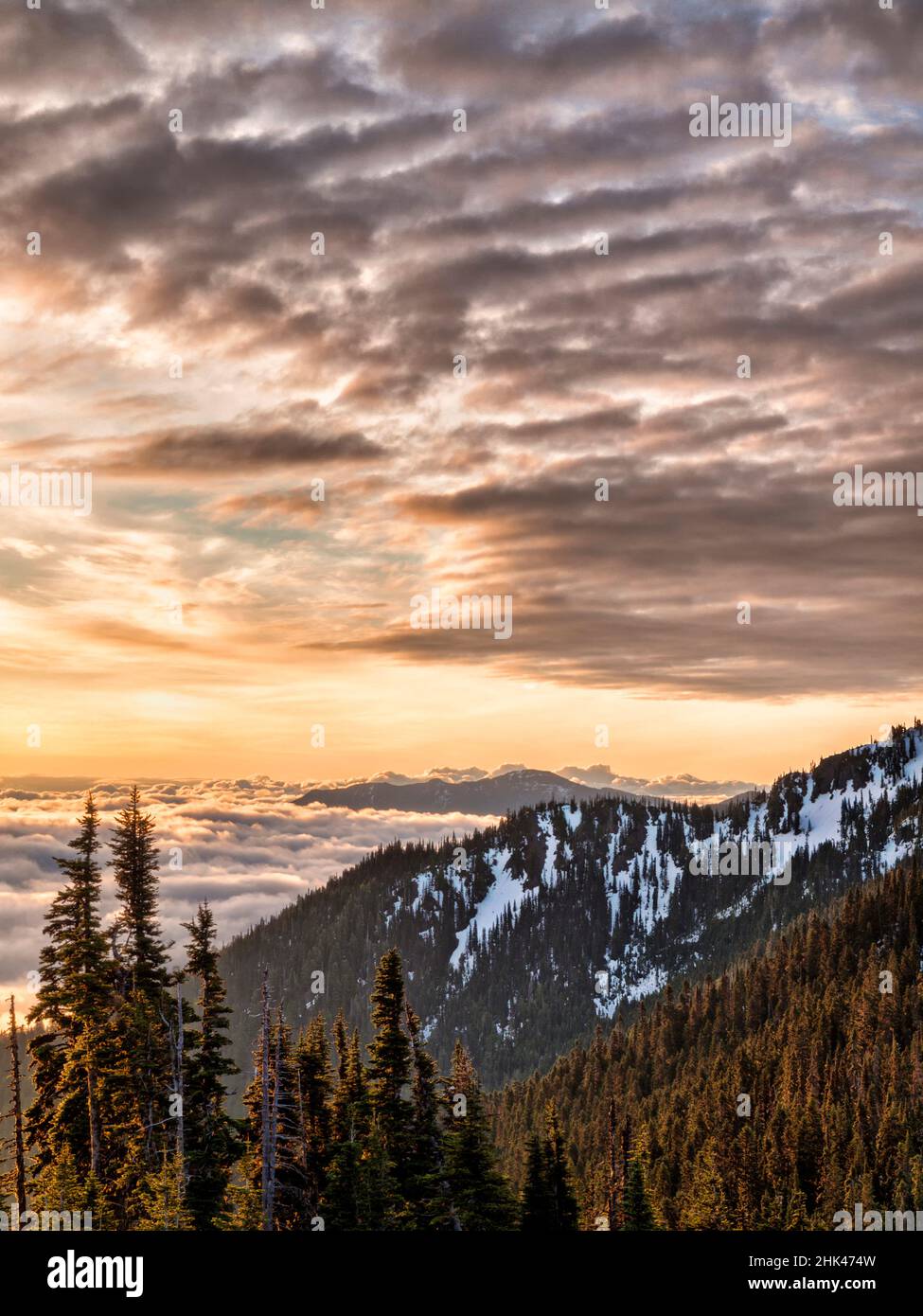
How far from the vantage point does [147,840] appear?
48.4 metres

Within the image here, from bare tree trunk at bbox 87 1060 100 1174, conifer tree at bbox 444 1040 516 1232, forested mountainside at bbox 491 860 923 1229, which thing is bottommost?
forested mountainside at bbox 491 860 923 1229

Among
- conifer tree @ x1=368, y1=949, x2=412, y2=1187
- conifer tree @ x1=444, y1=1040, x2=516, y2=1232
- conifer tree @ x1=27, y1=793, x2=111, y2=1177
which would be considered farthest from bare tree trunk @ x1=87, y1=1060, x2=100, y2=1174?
conifer tree @ x1=444, y1=1040, x2=516, y2=1232

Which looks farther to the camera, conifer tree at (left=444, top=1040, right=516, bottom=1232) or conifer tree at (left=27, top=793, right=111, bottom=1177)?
conifer tree at (left=444, top=1040, right=516, bottom=1232)

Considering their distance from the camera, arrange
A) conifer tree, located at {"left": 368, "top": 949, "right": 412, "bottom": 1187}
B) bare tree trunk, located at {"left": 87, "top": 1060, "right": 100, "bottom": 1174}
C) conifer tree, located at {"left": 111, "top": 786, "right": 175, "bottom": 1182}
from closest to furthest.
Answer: bare tree trunk, located at {"left": 87, "top": 1060, "right": 100, "bottom": 1174} < conifer tree, located at {"left": 111, "top": 786, "right": 175, "bottom": 1182} < conifer tree, located at {"left": 368, "top": 949, "right": 412, "bottom": 1187}

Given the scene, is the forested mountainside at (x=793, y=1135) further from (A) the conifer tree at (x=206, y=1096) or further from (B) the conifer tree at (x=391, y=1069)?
(A) the conifer tree at (x=206, y=1096)

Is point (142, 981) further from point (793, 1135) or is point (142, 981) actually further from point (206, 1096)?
point (793, 1135)

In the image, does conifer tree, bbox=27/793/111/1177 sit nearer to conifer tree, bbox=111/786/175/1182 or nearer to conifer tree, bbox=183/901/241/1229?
conifer tree, bbox=111/786/175/1182

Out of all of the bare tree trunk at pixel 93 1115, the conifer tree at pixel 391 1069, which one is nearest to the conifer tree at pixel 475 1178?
the conifer tree at pixel 391 1069
